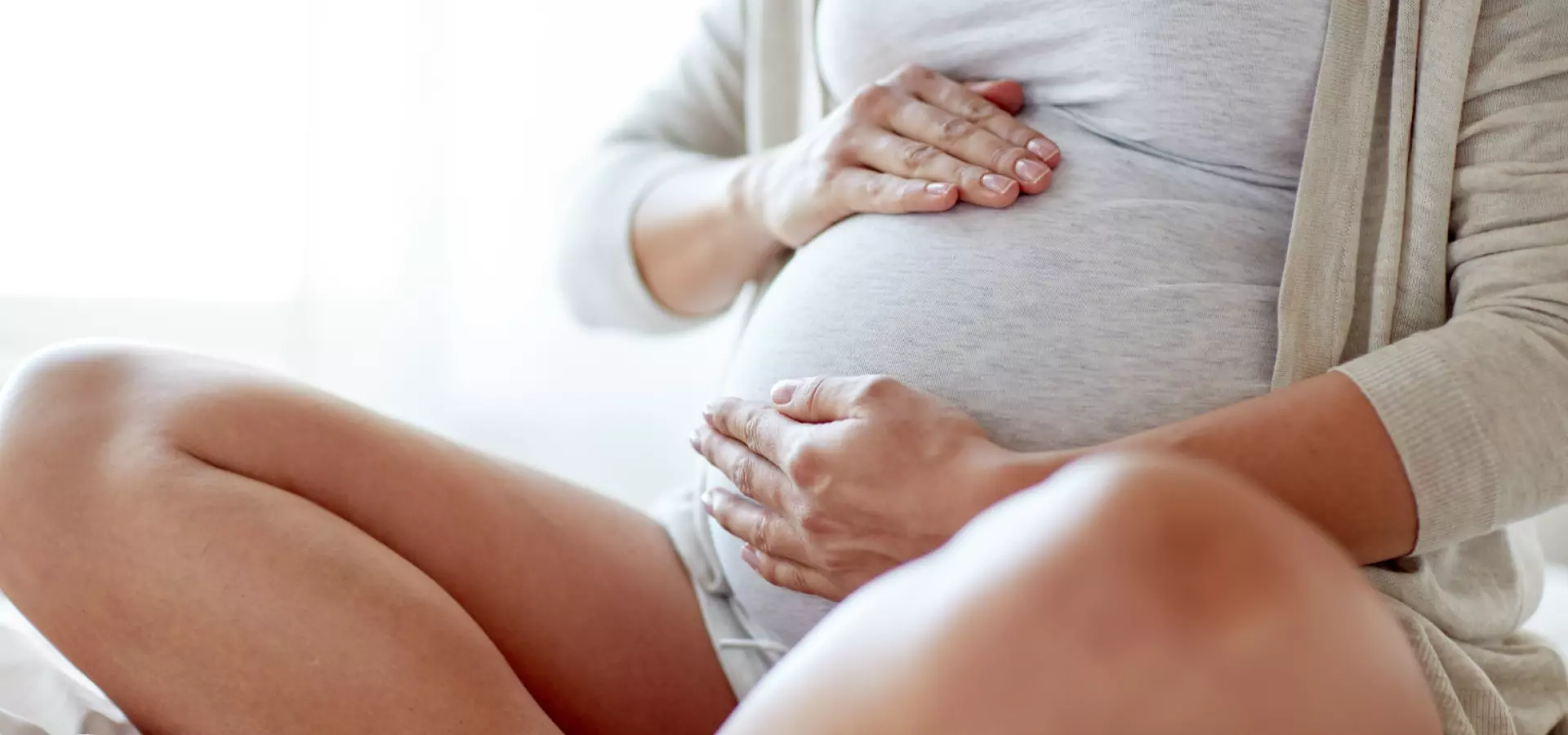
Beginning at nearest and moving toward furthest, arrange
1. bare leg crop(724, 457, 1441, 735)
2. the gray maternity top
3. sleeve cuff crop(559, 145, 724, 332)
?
bare leg crop(724, 457, 1441, 735)
the gray maternity top
sleeve cuff crop(559, 145, 724, 332)

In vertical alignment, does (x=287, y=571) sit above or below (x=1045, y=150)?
below

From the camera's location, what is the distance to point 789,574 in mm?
712

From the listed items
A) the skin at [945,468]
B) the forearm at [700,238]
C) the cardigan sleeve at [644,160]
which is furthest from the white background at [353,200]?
the skin at [945,468]

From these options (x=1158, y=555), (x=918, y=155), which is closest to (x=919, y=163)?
(x=918, y=155)

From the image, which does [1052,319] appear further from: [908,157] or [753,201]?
[753,201]

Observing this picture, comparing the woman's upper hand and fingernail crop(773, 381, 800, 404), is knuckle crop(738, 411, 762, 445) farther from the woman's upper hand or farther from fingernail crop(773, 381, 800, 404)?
the woman's upper hand

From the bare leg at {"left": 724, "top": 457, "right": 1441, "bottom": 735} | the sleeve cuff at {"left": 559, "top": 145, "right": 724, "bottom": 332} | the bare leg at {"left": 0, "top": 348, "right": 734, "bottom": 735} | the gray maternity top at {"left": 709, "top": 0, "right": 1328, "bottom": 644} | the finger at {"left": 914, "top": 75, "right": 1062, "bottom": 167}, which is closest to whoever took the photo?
the bare leg at {"left": 724, "top": 457, "right": 1441, "bottom": 735}

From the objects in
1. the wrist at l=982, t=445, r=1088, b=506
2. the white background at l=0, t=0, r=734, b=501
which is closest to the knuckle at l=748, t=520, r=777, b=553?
the wrist at l=982, t=445, r=1088, b=506

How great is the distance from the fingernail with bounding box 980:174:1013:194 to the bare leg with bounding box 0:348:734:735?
13.2 inches

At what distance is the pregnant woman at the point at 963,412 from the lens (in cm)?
61

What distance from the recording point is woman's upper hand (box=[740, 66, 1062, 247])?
0.79m

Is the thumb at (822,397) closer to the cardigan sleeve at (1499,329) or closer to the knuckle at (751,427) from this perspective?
the knuckle at (751,427)

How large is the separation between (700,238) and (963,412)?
366 millimetres

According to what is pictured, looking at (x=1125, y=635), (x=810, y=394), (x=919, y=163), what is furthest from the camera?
(x=919, y=163)
